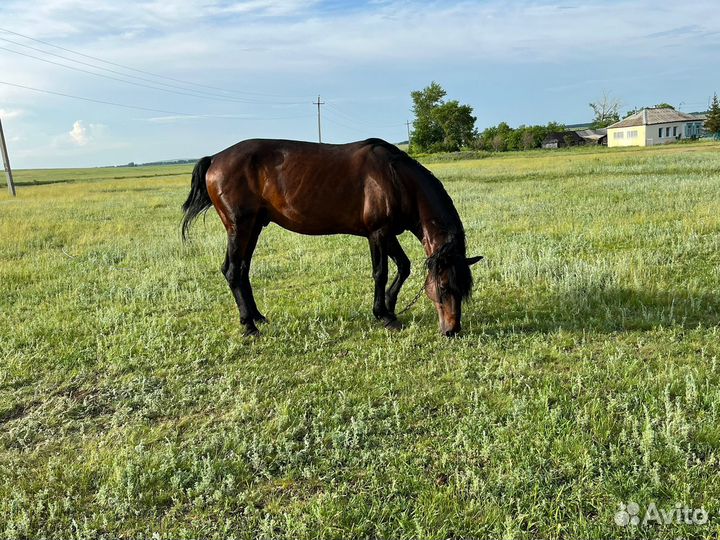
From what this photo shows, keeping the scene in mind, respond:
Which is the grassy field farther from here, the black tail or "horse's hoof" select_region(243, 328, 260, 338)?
the black tail

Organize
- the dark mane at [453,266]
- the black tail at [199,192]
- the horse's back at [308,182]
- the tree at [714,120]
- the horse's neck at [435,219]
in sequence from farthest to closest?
1. the tree at [714,120]
2. the black tail at [199,192]
3. the horse's back at [308,182]
4. the horse's neck at [435,219]
5. the dark mane at [453,266]

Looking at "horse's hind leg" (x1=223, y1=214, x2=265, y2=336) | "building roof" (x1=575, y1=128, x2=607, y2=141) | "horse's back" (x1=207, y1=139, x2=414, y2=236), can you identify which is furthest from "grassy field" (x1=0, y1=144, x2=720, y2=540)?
"building roof" (x1=575, y1=128, x2=607, y2=141)

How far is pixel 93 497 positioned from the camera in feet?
10.1

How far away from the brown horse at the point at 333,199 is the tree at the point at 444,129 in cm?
8170

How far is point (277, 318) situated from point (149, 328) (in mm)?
1497

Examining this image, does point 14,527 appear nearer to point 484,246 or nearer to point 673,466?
point 673,466

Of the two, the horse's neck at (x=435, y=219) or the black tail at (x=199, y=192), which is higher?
the black tail at (x=199, y=192)

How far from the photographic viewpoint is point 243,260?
6070 millimetres

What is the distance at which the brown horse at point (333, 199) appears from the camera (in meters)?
5.48

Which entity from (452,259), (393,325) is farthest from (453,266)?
(393,325)

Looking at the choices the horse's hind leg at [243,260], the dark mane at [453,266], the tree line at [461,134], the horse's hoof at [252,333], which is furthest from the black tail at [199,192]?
the tree line at [461,134]

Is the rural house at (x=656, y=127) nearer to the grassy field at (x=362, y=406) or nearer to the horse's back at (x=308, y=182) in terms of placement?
the grassy field at (x=362, y=406)

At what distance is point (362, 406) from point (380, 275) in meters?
2.15

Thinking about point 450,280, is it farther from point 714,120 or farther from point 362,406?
point 714,120
